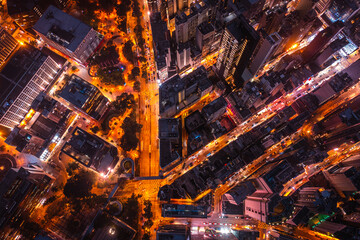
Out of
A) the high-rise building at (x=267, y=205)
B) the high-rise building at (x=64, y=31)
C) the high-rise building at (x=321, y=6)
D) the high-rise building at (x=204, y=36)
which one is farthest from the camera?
the high-rise building at (x=321, y=6)

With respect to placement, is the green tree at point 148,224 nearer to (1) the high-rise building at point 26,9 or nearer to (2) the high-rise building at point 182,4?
(2) the high-rise building at point 182,4

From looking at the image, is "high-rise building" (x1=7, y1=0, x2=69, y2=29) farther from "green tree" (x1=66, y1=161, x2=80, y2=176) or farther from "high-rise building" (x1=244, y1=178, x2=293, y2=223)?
"high-rise building" (x1=244, y1=178, x2=293, y2=223)

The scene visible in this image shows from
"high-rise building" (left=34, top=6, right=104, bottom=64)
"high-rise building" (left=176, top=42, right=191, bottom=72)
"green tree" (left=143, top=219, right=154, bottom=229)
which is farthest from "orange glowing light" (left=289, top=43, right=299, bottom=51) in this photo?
"green tree" (left=143, top=219, right=154, bottom=229)

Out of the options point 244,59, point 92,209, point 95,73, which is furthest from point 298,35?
point 92,209

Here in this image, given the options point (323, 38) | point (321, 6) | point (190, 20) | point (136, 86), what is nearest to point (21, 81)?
point (136, 86)

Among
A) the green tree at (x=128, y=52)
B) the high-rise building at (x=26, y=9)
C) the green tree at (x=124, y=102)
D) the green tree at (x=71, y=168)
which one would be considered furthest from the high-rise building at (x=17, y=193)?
the high-rise building at (x=26, y=9)

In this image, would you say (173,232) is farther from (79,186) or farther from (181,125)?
(181,125)

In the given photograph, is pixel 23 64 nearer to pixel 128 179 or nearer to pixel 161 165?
pixel 128 179
